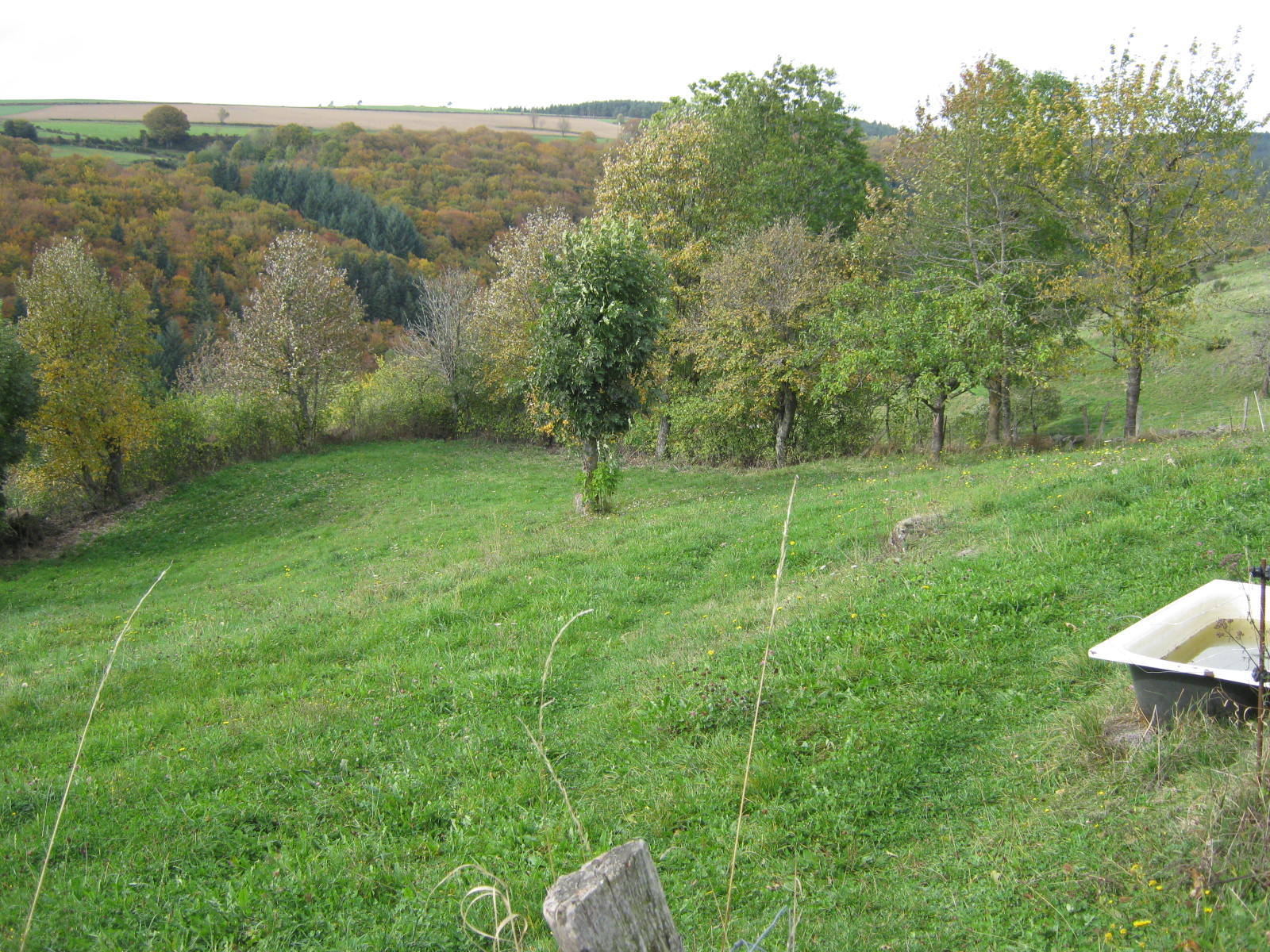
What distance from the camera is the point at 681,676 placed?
6.59 meters

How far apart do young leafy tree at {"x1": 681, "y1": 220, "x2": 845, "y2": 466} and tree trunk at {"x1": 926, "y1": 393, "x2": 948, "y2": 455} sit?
3858 mm

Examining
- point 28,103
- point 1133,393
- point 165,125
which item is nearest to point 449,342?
point 1133,393

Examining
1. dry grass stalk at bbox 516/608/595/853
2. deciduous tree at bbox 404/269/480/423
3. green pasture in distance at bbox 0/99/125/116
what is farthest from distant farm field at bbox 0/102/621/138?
dry grass stalk at bbox 516/608/595/853

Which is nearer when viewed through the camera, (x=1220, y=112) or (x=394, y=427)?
(x=1220, y=112)

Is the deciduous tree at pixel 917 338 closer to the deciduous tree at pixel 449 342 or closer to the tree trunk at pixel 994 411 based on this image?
the tree trunk at pixel 994 411

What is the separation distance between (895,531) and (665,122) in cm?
2622

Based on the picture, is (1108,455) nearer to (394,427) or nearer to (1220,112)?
(1220,112)

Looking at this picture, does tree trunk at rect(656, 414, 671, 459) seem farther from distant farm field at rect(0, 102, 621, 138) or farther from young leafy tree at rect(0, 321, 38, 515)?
distant farm field at rect(0, 102, 621, 138)

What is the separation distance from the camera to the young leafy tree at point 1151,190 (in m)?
16.6

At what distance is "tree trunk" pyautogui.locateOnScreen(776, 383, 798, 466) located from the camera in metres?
25.6

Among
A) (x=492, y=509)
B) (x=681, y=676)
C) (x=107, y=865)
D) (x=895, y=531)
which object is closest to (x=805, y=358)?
(x=492, y=509)

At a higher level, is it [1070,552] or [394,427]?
[1070,552]

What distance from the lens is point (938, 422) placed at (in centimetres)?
2175

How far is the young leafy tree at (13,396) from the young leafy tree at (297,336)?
10.2 m
